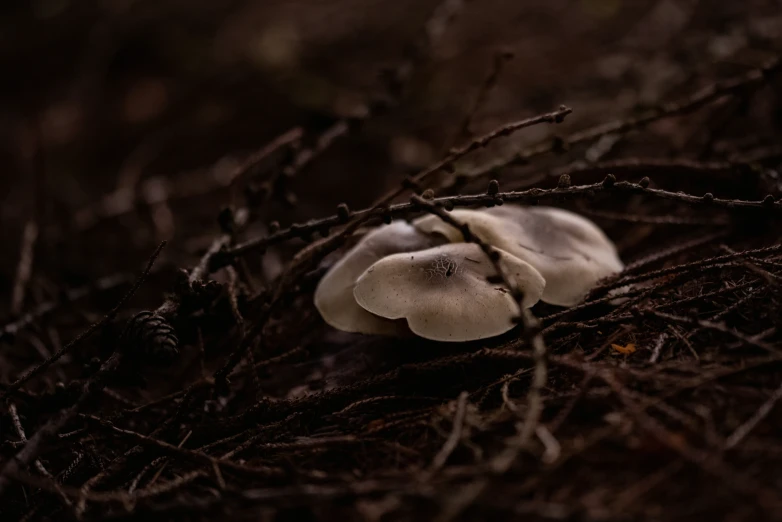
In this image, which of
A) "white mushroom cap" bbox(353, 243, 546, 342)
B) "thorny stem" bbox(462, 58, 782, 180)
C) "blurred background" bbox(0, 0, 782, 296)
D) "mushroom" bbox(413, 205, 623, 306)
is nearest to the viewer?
"white mushroom cap" bbox(353, 243, 546, 342)

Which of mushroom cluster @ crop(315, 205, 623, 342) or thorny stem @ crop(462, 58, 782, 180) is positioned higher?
thorny stem @ crop(462, 58, 782, 180)

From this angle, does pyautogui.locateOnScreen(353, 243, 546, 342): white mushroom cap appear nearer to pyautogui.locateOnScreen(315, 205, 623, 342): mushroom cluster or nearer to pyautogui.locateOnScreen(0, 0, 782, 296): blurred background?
pyautogui.locateOnScreen(315, 205, 623, 342): mushroom cluster

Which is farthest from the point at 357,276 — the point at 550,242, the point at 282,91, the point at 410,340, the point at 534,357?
the point at 282,91

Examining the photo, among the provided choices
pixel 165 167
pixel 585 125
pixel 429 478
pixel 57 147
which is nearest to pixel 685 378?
pixel 429 478

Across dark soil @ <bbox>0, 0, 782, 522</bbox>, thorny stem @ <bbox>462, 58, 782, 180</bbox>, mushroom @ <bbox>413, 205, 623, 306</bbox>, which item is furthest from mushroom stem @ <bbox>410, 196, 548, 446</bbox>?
thorny stem @ <bbox>462, 58, 782, 180</bbox>

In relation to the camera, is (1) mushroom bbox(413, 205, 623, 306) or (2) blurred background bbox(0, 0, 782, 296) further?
(2) blurred background bbox(0, 0, 782, 296)

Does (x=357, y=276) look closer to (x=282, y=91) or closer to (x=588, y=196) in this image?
(x=588, y=196)

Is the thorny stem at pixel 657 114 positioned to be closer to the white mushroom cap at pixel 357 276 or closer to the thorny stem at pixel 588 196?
the white mushroom cap at pixel 357 276

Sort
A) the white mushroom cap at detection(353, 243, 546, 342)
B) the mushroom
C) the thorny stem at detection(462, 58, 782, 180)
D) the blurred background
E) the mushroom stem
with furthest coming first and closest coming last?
the blurred background < the thorny stem at detection(462, 58, 782, 180) < the mushroom < the white mushroom cap at detection(353, 243, 546, 342) < the mushroom stem

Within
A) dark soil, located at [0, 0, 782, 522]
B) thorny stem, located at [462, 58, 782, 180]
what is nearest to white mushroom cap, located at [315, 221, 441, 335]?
dark soil, located at [0, 0, 782, 522]
